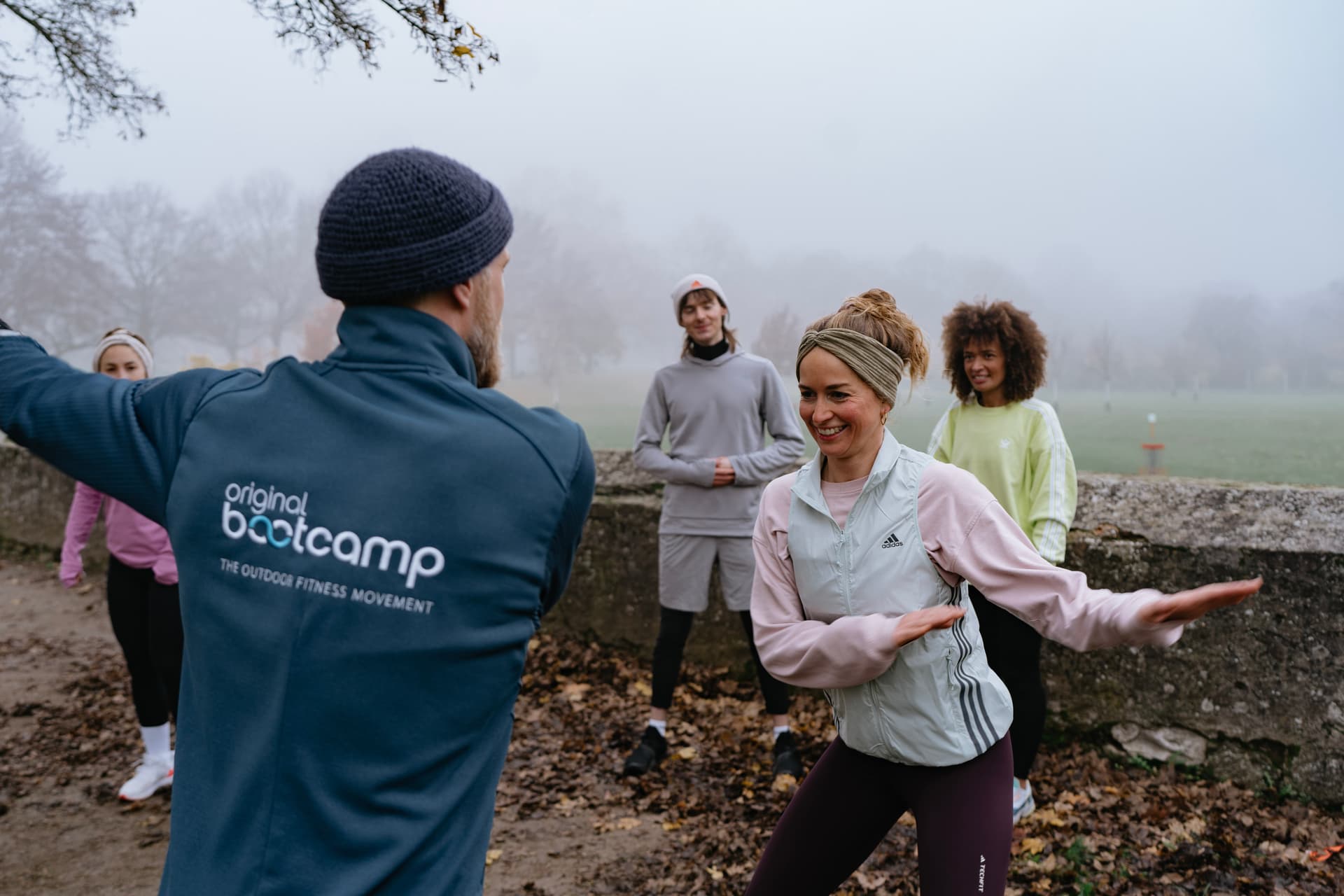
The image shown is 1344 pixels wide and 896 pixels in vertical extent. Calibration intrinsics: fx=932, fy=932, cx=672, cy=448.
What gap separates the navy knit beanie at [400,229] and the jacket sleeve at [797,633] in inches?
51.6

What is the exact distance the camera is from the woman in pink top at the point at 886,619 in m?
2.30

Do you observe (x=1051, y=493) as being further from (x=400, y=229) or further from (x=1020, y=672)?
(x=400, y=229)

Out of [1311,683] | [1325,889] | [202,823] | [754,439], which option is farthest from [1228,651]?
[202,823]

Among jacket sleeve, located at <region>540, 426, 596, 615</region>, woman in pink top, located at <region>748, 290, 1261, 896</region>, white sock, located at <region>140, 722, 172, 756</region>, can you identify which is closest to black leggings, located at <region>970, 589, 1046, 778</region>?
woman in pink top, located at <region>748, 290, 1261, 896</region>

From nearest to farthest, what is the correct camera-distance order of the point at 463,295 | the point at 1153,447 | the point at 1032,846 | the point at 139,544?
the point at 463,295 → the point at 1032,846 → the point at 139,544 → the point at 1153,447

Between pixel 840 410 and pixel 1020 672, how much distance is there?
2157 millimetres

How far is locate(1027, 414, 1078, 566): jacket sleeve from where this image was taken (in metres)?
4.02

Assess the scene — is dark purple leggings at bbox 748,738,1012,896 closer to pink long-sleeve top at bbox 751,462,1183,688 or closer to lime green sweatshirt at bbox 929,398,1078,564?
pink long-sleeve top at bbox 751,462,1183,688

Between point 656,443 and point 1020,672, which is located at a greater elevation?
point 656,443

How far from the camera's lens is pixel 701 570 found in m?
5.00

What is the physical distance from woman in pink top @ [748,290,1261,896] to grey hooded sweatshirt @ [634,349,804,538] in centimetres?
226

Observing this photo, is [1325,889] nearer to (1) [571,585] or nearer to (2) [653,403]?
(2) [653,403]

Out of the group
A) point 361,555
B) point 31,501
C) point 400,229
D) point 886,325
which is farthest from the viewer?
point 31,501

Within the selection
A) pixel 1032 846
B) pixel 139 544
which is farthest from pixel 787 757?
pixel 139 544
